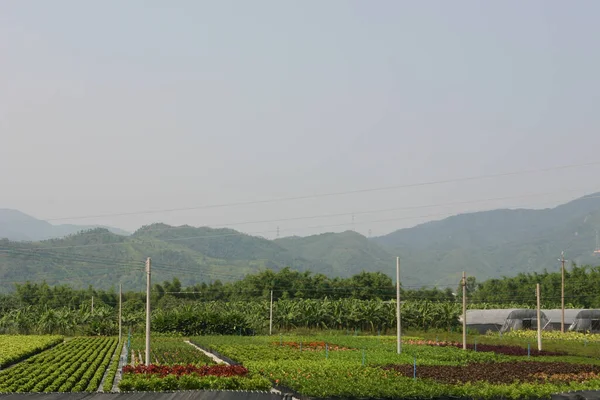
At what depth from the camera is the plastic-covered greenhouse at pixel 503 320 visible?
2699 inches

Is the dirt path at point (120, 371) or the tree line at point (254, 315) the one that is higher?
the tree line at point (254, 315)

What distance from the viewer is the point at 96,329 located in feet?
231

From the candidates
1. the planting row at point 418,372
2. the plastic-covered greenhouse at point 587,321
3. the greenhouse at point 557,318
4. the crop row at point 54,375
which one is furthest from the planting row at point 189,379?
the greenhouse at point 557,318

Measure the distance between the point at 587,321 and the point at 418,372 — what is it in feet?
132

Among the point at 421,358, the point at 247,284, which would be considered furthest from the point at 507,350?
the point at 247,284

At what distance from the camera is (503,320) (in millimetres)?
69812

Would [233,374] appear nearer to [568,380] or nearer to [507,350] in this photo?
[568,380]

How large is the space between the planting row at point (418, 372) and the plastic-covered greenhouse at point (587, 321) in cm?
2293

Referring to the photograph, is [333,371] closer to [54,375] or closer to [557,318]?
[54,375]

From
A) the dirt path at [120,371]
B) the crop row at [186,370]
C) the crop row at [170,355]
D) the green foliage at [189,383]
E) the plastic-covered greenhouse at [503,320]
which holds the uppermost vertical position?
the plastic-covered greenhouse at [503,320]

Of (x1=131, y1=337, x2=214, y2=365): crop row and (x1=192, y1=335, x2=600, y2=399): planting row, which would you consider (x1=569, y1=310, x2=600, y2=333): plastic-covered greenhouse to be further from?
(x1=131, y1=337, x2=214, y2=365): crop row

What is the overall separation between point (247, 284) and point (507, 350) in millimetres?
74712

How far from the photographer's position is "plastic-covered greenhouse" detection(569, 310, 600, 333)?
65750 millimetres

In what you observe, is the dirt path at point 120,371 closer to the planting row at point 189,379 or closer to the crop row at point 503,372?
the planting row at point 189,379
